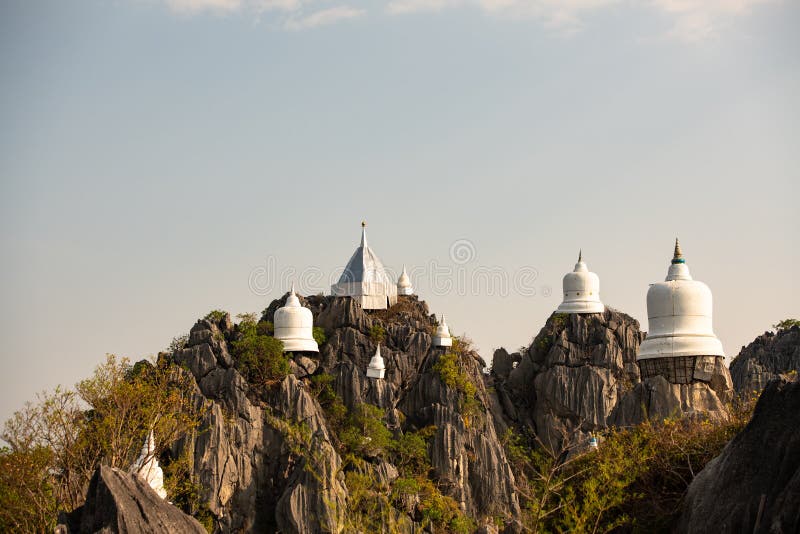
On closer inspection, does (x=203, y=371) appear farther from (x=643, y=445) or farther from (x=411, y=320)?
(x=643, y=445)

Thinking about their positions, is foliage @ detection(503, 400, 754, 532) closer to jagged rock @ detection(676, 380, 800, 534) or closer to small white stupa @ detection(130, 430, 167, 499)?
jagged rock @ detection(676, 380, 800, 534)

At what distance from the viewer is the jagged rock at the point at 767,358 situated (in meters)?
63.1

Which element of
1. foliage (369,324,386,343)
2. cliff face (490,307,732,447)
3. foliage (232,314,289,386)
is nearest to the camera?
foliage (232,314,289,386)

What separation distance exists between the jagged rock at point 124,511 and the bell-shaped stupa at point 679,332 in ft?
49.1

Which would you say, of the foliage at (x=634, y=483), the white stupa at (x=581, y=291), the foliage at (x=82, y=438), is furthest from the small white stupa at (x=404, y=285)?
the foliage at (x=634, y=483)

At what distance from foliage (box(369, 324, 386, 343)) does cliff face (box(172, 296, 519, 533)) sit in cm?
9

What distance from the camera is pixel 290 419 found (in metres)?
54.7

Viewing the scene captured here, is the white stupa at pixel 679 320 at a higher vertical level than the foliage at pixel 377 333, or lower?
lower

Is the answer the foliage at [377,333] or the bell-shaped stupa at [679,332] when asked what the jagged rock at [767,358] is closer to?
the foliage at [377,333]

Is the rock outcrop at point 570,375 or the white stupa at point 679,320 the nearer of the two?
the white stupa at point 679,320

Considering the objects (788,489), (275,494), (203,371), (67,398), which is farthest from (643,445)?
(203,371)

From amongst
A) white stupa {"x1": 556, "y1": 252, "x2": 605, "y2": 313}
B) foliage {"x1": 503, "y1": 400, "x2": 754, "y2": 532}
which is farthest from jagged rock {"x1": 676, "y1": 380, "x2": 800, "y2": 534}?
white stupa {"x1": 556, "y1": 252, "x2": 605, "y2": 313}

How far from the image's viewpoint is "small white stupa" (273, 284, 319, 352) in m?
62.5

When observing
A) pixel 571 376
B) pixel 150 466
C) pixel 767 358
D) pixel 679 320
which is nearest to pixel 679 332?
pixel 679 320
